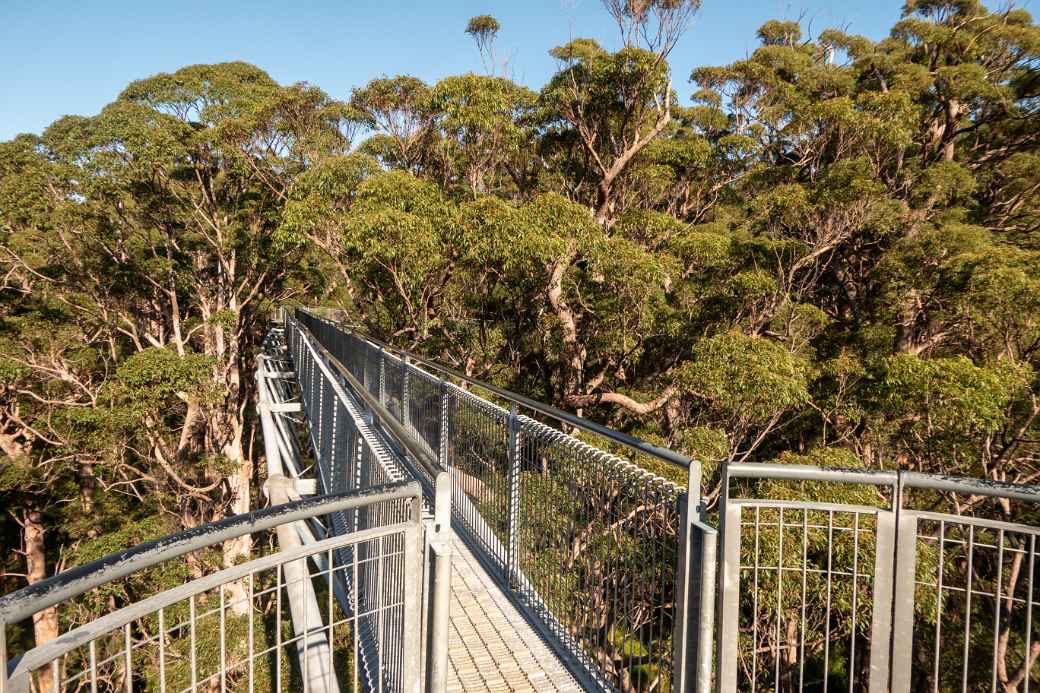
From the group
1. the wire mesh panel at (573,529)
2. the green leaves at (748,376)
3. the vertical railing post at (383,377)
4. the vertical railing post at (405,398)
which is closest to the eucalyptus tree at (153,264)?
the vertical railing post at (383,377)

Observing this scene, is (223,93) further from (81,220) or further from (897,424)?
(897,424)

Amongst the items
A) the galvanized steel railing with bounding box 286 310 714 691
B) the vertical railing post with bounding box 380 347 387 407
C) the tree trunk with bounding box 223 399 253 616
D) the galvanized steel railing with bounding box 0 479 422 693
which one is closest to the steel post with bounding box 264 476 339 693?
the galvanized steel railing with bounding box 0 479 422 693

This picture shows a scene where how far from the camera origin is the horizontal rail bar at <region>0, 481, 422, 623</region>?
1.15 meters

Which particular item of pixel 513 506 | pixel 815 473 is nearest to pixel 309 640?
pixel 815 473

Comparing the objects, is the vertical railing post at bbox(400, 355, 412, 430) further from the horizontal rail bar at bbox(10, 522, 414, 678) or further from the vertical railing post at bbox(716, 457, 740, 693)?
the horizontal rail bar at bbox(10, 522, 414, 678)

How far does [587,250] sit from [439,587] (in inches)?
433

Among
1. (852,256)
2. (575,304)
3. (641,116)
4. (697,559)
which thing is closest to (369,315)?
(575,304)

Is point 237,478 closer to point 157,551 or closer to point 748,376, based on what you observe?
point 748,376

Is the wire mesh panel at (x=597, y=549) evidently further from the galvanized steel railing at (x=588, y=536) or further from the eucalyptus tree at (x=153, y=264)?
the eucalyptus tree at (x=153, y=264)

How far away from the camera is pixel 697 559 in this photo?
232cm

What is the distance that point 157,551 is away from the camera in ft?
4.38

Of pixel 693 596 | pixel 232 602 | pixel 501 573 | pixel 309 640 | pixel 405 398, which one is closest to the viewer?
pixel 232 602

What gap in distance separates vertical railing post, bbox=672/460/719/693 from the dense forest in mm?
8289

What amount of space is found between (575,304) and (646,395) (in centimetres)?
286
